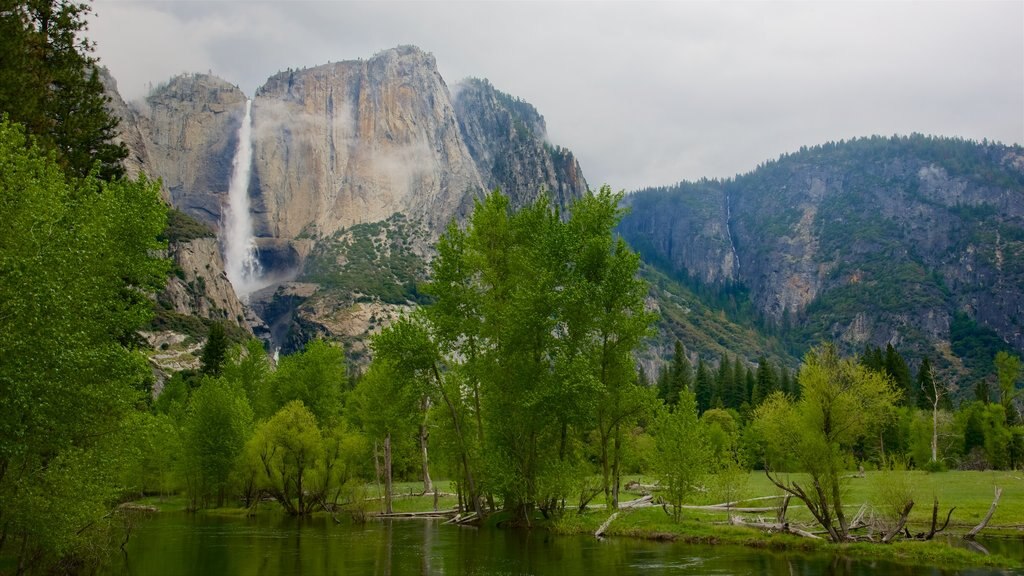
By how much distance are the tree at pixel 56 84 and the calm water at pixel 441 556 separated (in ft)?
61.7

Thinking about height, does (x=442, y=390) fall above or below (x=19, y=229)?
below

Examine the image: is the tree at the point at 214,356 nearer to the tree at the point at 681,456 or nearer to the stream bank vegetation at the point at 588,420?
the stream bank vegetation at the point at 588,420

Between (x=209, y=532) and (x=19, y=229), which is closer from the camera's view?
(x=19, y=229)

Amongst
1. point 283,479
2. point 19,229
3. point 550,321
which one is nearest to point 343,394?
point 283,479

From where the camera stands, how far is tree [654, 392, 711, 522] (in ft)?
120

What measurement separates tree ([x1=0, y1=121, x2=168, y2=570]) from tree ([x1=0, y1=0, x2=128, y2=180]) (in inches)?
335

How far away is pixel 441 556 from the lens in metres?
30.3

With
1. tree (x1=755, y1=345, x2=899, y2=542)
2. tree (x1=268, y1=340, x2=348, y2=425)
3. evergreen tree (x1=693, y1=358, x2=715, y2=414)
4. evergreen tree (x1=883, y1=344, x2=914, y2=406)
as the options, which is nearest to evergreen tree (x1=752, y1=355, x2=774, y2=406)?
evergreen tree (x1=693, y1=358, x2=715, y2=414)

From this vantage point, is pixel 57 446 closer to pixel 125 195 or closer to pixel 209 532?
pixel 125 195

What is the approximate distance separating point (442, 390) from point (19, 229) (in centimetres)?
2504

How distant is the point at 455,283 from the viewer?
140 feet

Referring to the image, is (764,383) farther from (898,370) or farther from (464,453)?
(464,453)

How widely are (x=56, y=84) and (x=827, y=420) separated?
40383 millimetres

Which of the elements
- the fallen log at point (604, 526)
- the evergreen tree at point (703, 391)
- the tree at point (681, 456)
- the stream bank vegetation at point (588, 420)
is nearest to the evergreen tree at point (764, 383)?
the evergreen tree at point (703, 391)
